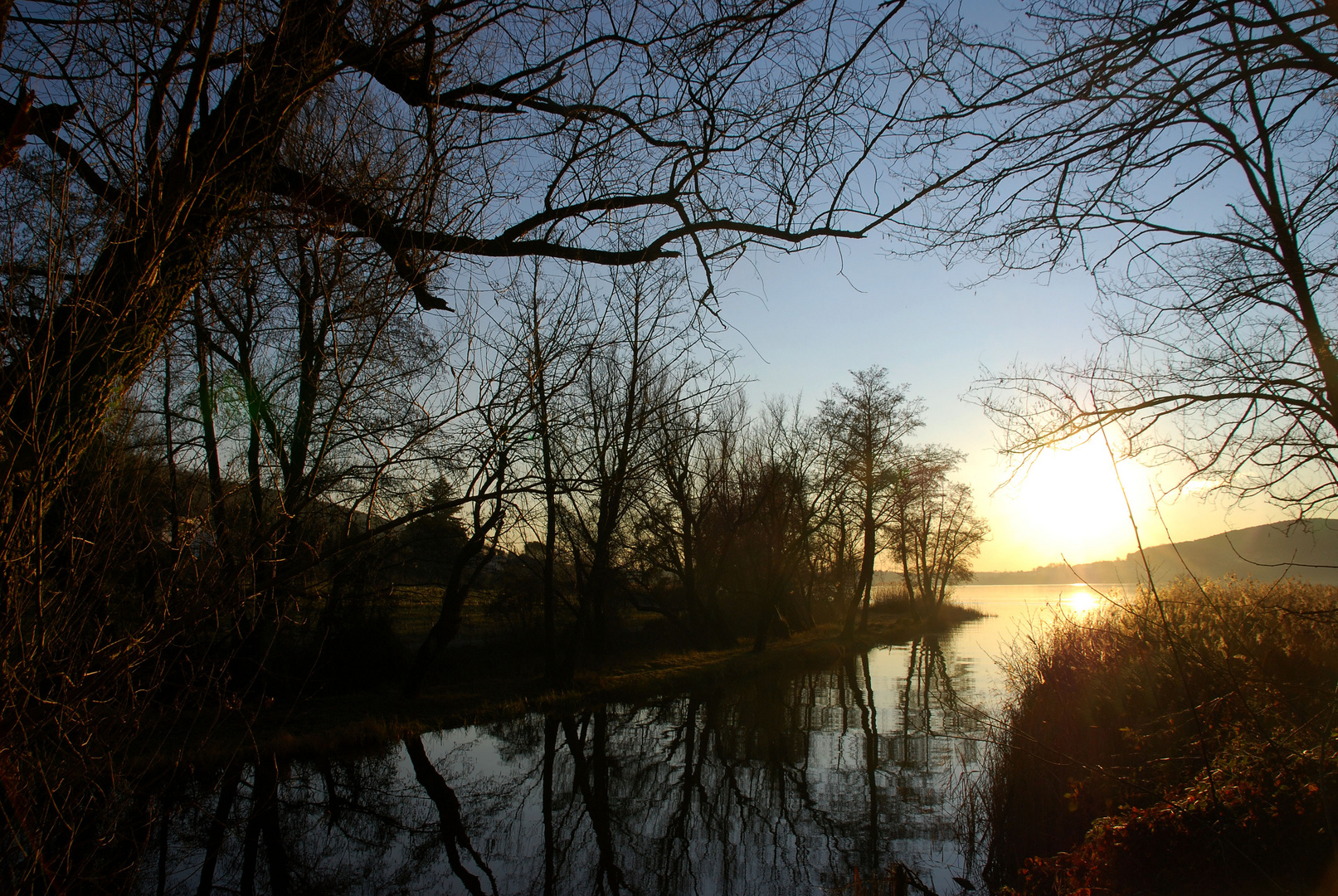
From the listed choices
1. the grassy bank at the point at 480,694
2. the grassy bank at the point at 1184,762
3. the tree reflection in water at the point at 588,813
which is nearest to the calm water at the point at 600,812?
the tree reflection in water at the point at 588,813

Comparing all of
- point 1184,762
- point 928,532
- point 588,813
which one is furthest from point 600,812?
point 928,532

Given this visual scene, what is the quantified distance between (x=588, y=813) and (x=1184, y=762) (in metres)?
6.17

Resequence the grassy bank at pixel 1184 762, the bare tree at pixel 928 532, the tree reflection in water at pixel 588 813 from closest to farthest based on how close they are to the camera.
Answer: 1. the grassy bank at pixel 1184 762
2. the tree reflection in water at pixel 588 813
3. the bare tree at pixel 928 532

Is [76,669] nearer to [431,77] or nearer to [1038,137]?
[431,77]

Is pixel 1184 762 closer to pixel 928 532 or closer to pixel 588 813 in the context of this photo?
pixel 588 813

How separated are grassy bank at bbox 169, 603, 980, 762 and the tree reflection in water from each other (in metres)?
0.46

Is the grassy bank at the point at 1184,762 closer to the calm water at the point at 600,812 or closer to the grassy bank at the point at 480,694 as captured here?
the calm water at the point at 600,812

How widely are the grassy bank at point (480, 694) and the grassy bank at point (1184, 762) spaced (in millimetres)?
5143

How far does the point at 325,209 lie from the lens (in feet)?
10.1

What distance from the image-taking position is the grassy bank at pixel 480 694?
10.7 metres

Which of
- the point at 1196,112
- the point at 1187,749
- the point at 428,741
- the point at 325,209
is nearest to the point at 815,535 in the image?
the point at 428,741

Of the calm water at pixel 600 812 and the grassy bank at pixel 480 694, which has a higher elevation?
the grassy bank at pixel 480 694

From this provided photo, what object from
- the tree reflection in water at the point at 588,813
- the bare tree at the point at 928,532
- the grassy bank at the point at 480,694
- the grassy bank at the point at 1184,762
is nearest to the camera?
the grassy bank at the point at 1184,762

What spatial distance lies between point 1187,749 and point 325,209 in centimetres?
734
